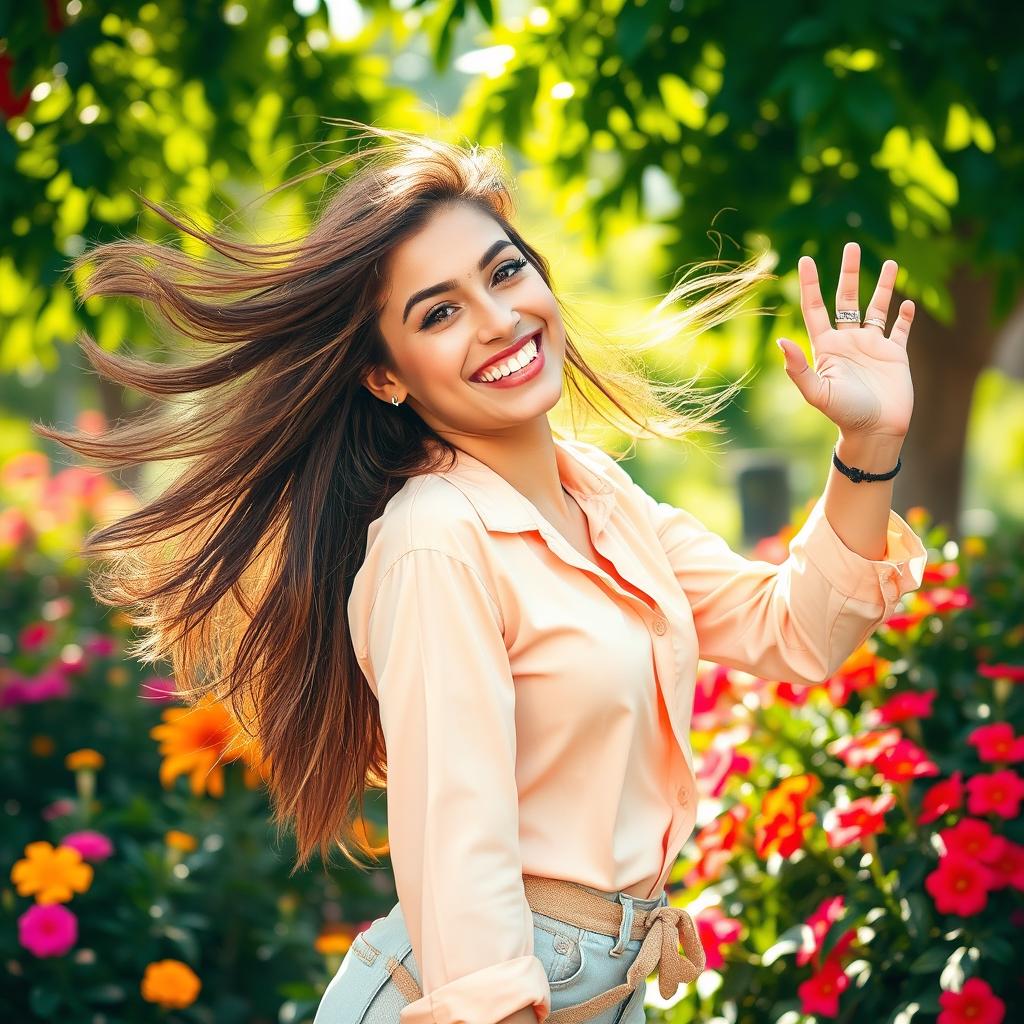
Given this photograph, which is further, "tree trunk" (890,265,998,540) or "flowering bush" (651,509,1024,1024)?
"tree trunk" (890,265,998,540)

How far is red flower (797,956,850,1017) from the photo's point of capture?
2.39 metres

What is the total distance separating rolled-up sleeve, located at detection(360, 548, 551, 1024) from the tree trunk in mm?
2989

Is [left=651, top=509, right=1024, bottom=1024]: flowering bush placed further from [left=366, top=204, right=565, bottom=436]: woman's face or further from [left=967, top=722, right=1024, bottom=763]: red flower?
[left=366, top=204, right=565, bottom=436]: woman's face

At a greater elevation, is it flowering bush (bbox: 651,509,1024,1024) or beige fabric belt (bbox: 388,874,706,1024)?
beige fabric belt (bbox: 388,874,706,1024)

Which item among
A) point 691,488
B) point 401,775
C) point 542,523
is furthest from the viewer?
point 691,488

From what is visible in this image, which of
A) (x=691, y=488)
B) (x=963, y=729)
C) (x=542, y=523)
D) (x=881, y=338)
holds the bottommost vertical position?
(x=691, y=488)

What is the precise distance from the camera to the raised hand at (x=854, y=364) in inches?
74.5

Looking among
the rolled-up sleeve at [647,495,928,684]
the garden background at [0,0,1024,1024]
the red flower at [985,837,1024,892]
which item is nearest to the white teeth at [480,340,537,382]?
the rolled-up sleeve at [647,495,928,684]

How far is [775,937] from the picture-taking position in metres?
2.68

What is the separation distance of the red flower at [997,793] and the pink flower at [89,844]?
1.85 m

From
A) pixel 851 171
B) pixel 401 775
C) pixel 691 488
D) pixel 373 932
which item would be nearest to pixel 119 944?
pixel 373 932

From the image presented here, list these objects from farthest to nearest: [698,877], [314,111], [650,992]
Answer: [314,111]
[698,877]
[650,992]

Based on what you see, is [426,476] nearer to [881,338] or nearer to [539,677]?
[539,677]

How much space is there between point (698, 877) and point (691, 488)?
63.4 ft
